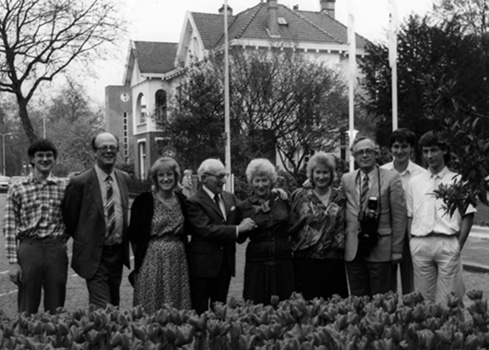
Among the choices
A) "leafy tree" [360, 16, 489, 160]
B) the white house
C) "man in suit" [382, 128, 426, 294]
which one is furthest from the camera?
the white house

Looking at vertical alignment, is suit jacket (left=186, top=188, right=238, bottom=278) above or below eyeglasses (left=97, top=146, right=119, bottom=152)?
below

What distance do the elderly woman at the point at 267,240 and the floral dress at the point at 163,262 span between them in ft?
1.69

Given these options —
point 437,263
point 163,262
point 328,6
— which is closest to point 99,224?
point 163,262

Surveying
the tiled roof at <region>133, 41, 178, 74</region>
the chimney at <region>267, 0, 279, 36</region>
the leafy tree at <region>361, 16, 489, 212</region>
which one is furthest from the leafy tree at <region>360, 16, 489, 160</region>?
the tiled roof at <region>133, 41, 178, 74</region>

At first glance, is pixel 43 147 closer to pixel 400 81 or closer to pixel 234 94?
pixel 234 94

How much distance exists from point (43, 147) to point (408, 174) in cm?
307

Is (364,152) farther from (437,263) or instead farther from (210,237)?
(210,237)

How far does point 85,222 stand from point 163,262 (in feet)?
2.25

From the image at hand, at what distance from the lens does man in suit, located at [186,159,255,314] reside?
628cm

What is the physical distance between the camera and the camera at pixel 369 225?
6242mm

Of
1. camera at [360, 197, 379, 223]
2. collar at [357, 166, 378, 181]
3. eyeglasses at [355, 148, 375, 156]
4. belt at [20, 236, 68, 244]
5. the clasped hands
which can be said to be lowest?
belt at [20, 236, 68, 244]

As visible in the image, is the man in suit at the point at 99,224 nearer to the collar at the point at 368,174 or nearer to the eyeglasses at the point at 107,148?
the eyeglasses at the point at 107,148

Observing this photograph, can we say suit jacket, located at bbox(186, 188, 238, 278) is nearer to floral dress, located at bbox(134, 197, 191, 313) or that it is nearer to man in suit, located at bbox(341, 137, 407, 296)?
floral dress, located at bbox(134, 197, 191, 313)

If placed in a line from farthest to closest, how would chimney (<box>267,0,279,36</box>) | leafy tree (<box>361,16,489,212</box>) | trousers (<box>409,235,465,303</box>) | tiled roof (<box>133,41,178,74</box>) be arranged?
tiled roof (<box>133,41,178,74</box>), chimney (<box>267,0,279,36</box>), leafy tree (<box>361,16,489,212</box>), trousers (<box>409,235,465,303</box>)
